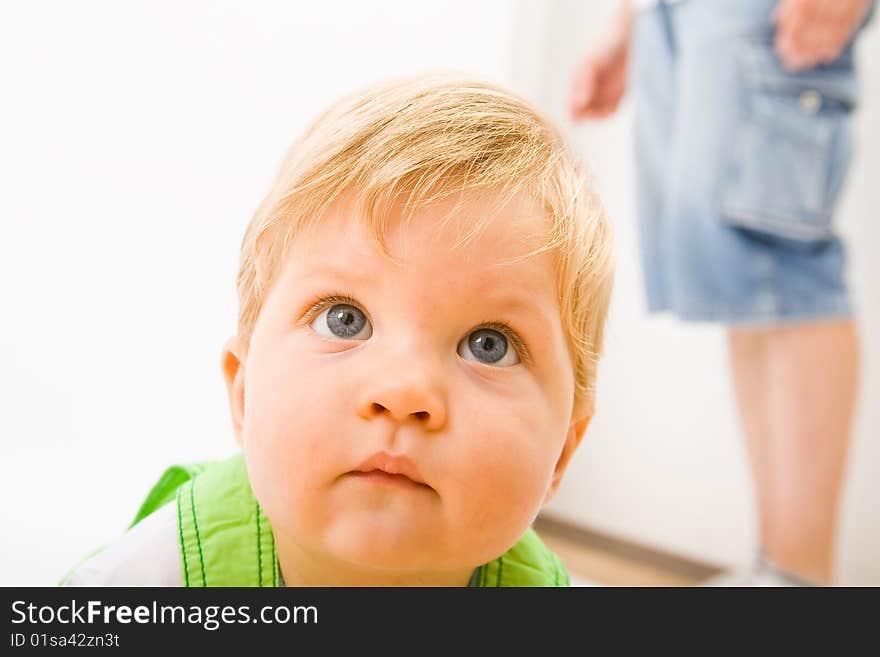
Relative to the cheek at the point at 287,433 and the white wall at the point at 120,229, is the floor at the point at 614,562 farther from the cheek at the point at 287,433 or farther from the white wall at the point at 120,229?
the cheek at the point at 287,433

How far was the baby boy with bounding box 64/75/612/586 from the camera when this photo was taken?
522 millimetres

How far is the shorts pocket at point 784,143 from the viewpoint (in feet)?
4.36

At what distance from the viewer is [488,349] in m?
0.57

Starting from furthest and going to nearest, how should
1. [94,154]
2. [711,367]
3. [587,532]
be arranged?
1. [587,532]
2. [711,367]
3. [94,154]

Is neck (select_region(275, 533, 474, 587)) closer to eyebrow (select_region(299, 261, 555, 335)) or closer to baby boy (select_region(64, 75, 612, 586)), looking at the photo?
baby boy (select_region(64, 75, 612, 586))

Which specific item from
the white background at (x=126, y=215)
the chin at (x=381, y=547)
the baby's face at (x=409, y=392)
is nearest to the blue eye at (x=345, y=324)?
the baby's face at (x=409, y=392)

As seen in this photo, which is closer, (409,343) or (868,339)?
(409,343)

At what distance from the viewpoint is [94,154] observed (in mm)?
1063

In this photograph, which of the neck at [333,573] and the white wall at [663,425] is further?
the white wall at [663,425]

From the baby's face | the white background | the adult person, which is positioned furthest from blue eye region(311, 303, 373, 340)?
the adult person

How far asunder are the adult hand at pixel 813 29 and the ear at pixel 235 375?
983 mm
